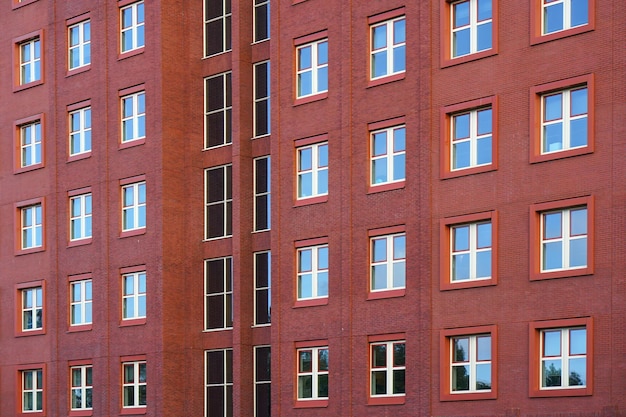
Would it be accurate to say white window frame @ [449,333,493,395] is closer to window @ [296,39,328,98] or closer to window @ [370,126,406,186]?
window @ [370,126,406,186]

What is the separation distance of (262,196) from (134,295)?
676 cm

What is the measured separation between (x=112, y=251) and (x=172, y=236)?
295cm

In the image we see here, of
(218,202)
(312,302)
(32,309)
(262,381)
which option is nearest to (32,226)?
(32,309)

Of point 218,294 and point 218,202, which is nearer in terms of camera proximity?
point 218,294

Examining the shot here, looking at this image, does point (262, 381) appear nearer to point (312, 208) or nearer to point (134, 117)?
point (312, 208)

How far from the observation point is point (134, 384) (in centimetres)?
5525

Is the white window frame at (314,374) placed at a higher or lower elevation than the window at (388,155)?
lower

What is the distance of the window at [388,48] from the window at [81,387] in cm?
1766

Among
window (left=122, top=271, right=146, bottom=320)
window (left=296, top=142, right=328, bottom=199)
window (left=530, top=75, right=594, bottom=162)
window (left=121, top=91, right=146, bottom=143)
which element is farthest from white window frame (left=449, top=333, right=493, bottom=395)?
window (left=121, top=91, right=146, bottom=143)

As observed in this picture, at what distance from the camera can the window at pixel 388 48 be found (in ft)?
157

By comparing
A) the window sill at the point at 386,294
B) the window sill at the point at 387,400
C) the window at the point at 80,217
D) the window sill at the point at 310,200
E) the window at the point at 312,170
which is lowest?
the window sill at the point at 387,400

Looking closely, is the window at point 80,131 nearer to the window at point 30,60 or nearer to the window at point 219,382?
the window at point 30,60

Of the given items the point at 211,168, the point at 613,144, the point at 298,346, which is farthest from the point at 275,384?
the point at 613,144

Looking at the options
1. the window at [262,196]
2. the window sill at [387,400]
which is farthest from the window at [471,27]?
the window sill at [387,400]
